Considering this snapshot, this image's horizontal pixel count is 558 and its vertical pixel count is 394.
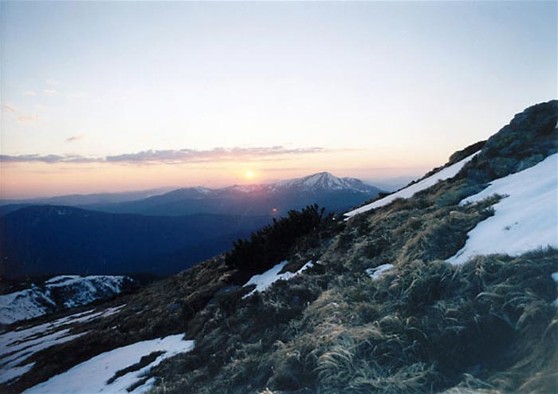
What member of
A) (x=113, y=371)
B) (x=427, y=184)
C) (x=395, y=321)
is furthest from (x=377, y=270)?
(x=427, y=184)

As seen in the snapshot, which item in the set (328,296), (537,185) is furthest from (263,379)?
(537,185)

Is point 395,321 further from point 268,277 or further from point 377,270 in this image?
point 268,277

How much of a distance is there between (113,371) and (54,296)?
318 feet

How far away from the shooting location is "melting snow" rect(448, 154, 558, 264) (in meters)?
6.24

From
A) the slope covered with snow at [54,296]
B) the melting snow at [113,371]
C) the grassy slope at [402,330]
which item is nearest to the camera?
the grassy slope at [402,330]

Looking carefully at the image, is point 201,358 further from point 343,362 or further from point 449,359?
point 449,359

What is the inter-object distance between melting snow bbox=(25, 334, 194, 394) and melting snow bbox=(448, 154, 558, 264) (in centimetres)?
820

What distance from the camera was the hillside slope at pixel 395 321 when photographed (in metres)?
4.33

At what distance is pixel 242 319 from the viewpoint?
10164 millimetres

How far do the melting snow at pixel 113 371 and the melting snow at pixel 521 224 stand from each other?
26.9 feet

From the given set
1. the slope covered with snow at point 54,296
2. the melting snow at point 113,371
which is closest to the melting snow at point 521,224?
the melting snow at point 113,371

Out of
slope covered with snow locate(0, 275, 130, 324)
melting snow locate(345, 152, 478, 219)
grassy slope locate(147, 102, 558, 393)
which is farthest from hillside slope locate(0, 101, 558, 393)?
slope covered with snow locate(0, 275, 130, 324)

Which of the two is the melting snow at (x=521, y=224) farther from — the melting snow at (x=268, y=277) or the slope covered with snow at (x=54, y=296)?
Answer: the slope covered with snow at (x=54, y=296)

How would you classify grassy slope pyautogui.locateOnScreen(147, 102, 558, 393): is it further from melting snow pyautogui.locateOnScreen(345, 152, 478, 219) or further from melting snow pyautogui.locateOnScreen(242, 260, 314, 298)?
melting snow pyautogui.locateOnScreen(345, 152, 478, 219)
